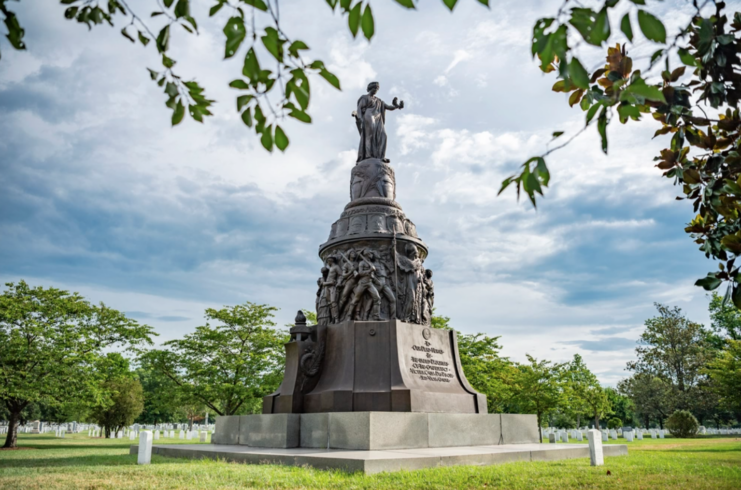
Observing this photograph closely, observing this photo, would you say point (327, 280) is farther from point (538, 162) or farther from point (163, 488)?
point (538, 162)

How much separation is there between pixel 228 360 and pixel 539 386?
15523 mm

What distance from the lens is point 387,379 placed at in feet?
38.7

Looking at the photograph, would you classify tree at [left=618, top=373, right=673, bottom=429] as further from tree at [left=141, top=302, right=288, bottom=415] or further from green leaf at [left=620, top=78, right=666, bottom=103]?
green leaf at [left=620, top=78, right=666, bottom=103]

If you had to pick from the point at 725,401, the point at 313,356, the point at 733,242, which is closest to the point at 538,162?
the point at 733,242

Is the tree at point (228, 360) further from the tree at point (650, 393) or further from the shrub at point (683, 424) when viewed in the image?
the tree at point (650, 393)

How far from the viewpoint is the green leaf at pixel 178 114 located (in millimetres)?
3455

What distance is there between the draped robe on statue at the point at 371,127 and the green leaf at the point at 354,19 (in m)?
12.8

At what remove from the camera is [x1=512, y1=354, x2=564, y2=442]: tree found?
84.1 ft

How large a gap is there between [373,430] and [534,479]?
10.5 ft

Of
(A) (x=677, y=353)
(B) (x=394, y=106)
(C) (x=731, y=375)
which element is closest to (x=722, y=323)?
(A) (x=677, y=353)

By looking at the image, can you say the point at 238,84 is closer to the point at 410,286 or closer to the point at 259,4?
the point at 259,4

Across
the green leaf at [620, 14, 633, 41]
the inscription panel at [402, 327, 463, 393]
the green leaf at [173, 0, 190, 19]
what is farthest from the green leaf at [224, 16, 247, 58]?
the inscription panel at [402, 327, 463, 393]

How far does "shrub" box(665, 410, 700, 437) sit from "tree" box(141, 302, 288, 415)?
2603 centimetres

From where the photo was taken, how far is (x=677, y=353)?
53438mm
